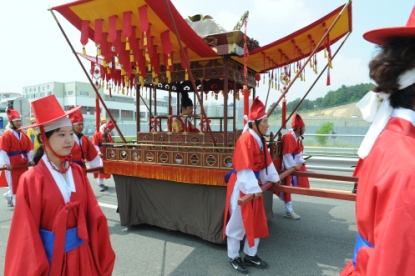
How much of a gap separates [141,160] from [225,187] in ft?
4.28

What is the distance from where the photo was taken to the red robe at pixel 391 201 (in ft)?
2.19

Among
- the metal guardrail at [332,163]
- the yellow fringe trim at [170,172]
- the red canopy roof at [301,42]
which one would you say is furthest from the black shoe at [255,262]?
the metal guardrail at [332,163]

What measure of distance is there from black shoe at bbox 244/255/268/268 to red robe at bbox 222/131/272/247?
29 cm

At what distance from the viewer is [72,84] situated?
31.5m

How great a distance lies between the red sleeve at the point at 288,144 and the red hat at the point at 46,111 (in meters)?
3.39

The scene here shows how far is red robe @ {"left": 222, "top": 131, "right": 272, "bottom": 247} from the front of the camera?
2768 mm

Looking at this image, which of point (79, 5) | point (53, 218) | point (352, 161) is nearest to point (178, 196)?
point (53, 218)

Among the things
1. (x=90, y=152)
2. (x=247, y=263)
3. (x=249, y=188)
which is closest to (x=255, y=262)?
(x=247, y=263)

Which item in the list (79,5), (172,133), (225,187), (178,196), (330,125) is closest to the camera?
(79,5)

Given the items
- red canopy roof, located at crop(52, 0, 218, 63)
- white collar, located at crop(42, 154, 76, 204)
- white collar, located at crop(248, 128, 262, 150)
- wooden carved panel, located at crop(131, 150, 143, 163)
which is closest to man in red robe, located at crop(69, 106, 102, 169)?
wooden carved panel, located at crop(131, 150, 143, 163)

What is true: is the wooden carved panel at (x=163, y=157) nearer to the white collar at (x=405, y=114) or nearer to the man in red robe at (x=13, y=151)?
the man in red robe at (x=13, y=151)

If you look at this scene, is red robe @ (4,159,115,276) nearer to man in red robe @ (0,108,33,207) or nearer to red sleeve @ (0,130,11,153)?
man in red robe @ (0,108,33,207)

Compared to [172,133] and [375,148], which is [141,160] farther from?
[375,148]

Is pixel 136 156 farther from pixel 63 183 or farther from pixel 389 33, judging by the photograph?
pixel 389 33
